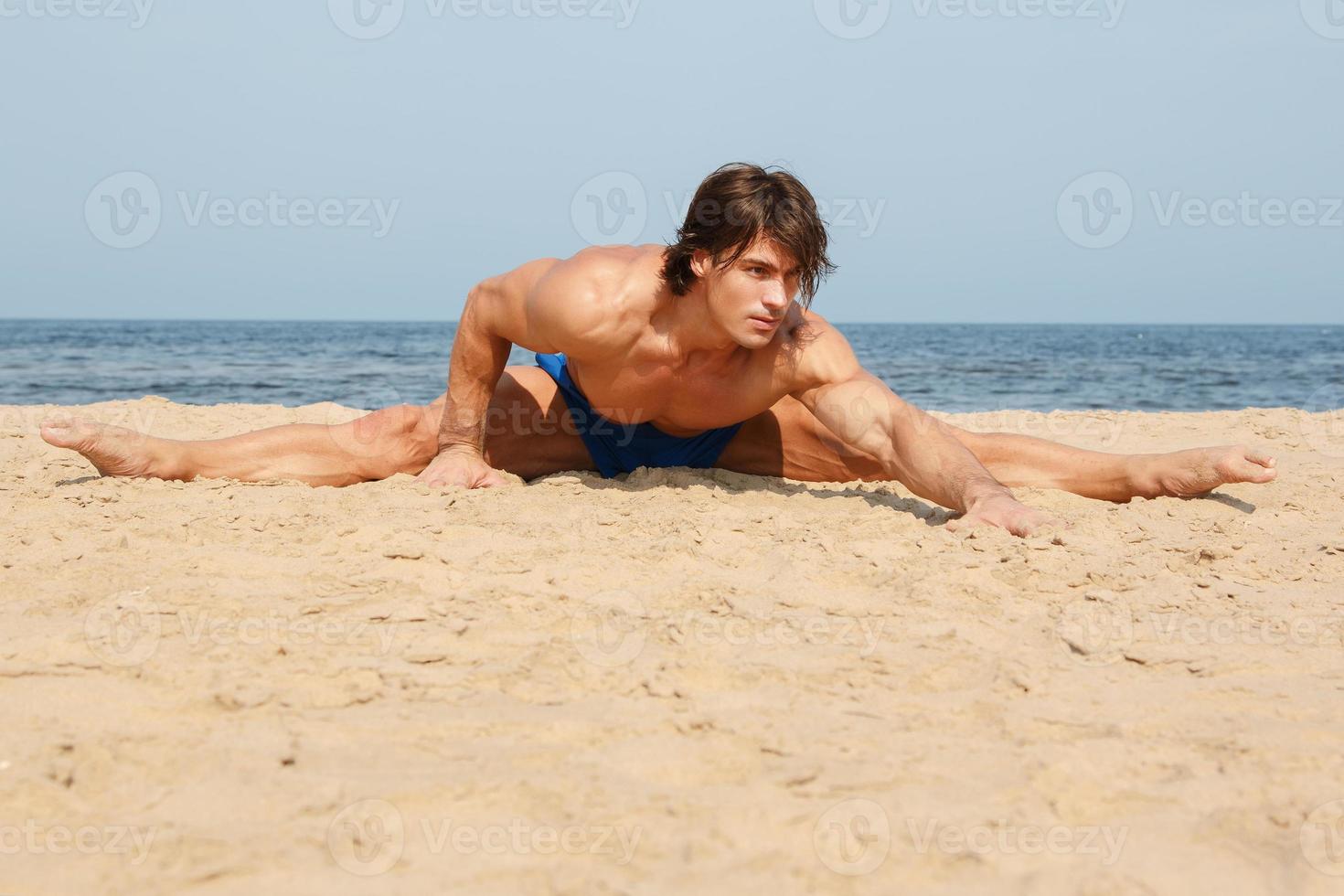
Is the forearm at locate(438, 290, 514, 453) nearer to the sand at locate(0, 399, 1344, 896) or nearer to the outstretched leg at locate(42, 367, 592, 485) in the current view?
the outstretched leg at locate(42, 367, 592, 485)

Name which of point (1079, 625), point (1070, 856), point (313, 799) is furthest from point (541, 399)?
point (1070, 856)

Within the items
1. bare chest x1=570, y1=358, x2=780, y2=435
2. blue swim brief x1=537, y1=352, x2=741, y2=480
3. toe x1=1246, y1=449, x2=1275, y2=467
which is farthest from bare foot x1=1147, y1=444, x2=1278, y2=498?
blue swim brief x1=537, y1=352, x2=741, y2=480

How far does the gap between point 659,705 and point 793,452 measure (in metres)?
2.30

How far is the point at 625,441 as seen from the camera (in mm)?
3928

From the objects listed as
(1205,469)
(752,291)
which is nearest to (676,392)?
(752,291)

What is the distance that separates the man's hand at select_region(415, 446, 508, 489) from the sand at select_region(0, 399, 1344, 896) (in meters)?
0.57

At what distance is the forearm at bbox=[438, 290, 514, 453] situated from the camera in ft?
12.1

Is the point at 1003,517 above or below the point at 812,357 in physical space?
below

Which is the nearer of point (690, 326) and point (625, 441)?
point (690, 326)

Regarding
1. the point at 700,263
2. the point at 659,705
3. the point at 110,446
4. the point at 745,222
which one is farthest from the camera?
the point at 110,446

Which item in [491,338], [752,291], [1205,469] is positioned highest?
[752,291]

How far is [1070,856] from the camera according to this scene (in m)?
1.39

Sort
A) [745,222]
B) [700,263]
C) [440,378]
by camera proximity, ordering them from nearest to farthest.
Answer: [745,222] → [700,263] → [440,378]

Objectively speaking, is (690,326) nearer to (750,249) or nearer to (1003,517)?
(750,249)
